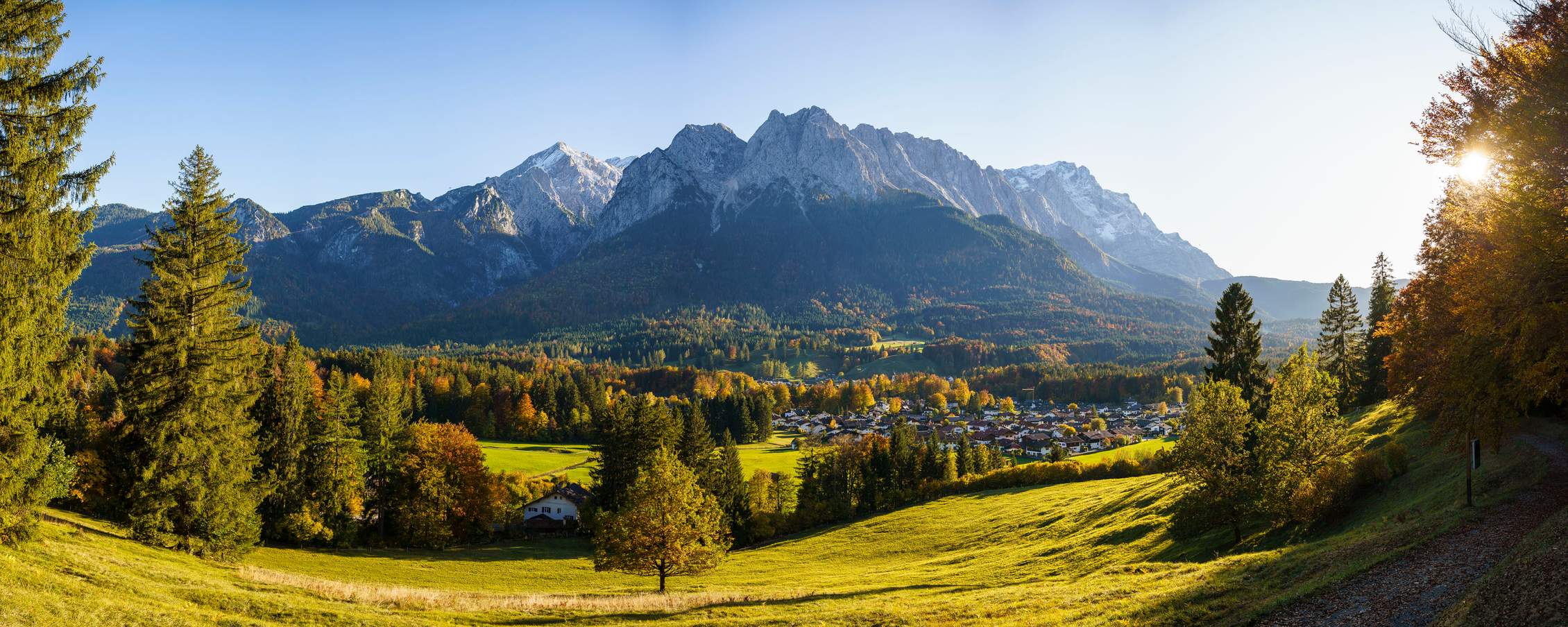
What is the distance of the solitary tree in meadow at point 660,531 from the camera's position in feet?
112

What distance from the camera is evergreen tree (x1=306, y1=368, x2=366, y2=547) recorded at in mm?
44844

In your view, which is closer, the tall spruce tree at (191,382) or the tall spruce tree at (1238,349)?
the tall spruce tree at (191,382)

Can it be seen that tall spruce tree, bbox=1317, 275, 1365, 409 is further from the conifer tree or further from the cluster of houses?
the conifer tree

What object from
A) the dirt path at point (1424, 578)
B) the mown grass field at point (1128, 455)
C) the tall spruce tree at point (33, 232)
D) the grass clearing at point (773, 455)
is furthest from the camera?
the grass clearing at point (773, 455)

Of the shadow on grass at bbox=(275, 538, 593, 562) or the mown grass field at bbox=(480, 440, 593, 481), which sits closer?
the shadow on grass at bbox=(275, 538, 593, 562)

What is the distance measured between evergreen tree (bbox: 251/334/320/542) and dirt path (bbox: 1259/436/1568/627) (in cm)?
4889

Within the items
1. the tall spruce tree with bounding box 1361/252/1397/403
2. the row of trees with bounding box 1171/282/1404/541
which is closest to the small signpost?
the row of trees with bounding box 1171/282/1404/541

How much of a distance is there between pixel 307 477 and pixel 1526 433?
210 feet

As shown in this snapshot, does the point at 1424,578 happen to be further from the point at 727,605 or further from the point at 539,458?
the point at 539,458

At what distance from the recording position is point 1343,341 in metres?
65.4

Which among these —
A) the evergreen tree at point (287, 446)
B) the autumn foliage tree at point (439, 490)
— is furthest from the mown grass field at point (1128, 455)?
the evergreen tree at point (287, 446)

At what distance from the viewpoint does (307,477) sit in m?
44.7

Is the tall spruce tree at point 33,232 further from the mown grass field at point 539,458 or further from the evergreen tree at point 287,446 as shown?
the mown grass field at point 539,458

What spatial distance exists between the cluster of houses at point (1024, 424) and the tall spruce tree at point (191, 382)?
79.0 meters
